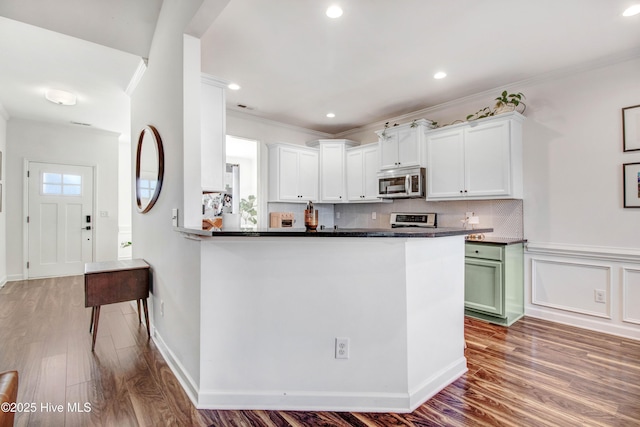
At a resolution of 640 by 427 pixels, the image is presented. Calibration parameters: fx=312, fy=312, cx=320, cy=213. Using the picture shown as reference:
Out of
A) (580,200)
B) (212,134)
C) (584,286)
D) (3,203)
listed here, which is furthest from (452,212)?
(3,203)

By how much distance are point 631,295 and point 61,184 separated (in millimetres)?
7882

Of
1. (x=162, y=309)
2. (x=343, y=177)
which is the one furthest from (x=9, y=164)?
(x=343, y=177)

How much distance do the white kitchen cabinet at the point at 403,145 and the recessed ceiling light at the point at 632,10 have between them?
6.48 ft

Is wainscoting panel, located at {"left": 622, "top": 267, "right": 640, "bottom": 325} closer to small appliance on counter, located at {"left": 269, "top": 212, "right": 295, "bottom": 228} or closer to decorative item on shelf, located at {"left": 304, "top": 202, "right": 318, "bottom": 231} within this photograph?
decorative item on shelf, located at {"left": 304, "top": 202, "right": 318, "bottom": 231}

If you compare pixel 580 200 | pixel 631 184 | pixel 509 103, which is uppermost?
pixel 509 103

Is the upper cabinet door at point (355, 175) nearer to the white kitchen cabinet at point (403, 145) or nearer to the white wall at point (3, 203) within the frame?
the white kitchen cabinet at point (403, 145)

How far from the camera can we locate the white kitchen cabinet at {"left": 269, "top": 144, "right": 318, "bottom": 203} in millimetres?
4758

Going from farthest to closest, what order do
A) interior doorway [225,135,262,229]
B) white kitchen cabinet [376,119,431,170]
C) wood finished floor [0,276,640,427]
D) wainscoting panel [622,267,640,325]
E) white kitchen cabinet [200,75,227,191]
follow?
interior doorway [225,135,262,229] → white kitchen cabinet [376,119,431,170] → wainscoting panel [622,267,640,325] → white kitchen cabinet [200,75,227,191] → wood finished floor [0,276,640,427]

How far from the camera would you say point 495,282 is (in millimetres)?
3205

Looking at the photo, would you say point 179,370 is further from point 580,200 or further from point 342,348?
point 580,200

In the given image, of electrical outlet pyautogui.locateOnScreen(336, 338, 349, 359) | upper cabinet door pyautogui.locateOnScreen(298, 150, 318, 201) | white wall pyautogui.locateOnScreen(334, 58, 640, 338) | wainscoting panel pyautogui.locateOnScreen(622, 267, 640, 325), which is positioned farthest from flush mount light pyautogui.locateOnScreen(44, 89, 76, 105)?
wainscoting panel pyautogui.locateOnScreen(622, 267, 640, 325)

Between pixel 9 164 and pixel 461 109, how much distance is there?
270 inches

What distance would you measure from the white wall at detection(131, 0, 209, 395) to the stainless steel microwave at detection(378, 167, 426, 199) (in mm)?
2875

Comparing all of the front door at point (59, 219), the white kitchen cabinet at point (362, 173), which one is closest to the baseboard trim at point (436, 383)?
the white kitchen cabinet at point (362, 173)
